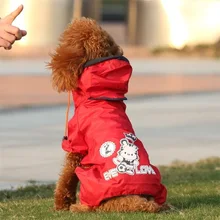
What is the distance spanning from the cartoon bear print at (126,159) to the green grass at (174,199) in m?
0.30

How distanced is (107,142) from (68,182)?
0.48m

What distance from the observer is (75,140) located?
250 inches

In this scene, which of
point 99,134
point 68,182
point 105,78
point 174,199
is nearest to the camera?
point 99,134

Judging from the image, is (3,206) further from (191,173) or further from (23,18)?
(23,18)

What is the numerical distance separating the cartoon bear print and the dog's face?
0.57 metres

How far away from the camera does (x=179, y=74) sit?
88.3ft

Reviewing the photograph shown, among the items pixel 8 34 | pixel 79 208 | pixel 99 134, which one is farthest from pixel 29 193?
pixel 8 34

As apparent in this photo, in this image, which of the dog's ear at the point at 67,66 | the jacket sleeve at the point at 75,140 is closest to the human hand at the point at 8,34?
the dog's ear at the point at 67,66

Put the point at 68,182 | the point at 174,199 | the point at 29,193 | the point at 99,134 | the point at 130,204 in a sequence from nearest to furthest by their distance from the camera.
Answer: the point at 130,204, the point at 99,134, the point at 68,182, the point at 174,199, the point at 29,193

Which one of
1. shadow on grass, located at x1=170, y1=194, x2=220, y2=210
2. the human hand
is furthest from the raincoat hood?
shadow on grass, located at x1=170, y1=194, x2=220, y2=210

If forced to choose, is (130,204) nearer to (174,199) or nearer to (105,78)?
(105,78)

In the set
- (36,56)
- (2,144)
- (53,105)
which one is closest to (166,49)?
(36,56)

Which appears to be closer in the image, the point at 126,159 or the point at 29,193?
the point at 126,159

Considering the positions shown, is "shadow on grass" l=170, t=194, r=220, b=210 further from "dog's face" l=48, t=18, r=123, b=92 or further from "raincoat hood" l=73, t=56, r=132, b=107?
"dog's face" l=48, t=18, r=123, b=92
